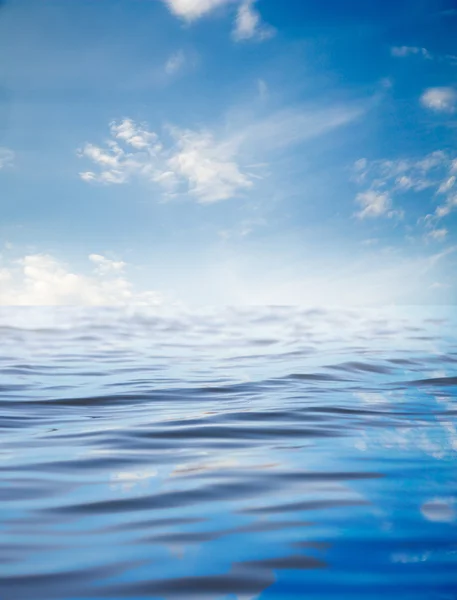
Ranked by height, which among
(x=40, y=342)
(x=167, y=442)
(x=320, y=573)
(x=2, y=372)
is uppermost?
(x=40, y=342)

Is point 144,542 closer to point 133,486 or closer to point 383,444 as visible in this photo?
point 133,486

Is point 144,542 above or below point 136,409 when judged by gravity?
below

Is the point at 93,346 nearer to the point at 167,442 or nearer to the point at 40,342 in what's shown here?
the point at 40,342

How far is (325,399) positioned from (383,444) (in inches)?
43.9

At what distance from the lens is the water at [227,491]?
3.63ft

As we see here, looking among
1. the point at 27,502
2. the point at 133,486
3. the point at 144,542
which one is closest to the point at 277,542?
the point at 144,542

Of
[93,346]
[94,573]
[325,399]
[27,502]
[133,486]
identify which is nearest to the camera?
[94,573]

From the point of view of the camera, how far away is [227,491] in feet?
5.42

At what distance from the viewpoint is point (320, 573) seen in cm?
113

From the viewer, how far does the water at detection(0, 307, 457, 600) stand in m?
1.11

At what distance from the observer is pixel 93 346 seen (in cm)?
723

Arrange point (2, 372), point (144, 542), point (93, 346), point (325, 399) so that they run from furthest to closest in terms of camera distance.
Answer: point (93, 346) → point (2, 372) → point (325, 399) → point (144, 542)

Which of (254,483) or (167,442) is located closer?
(254,483)

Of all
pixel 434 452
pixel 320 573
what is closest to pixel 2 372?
pixel 434 452
